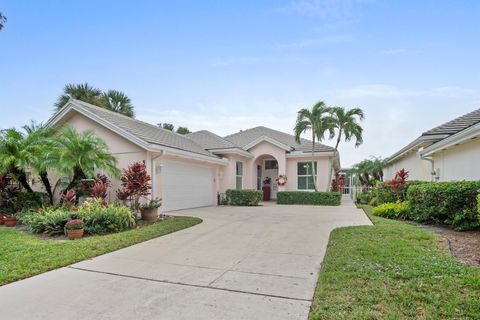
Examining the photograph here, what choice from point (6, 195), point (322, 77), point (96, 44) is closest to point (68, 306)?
point (6, 195)

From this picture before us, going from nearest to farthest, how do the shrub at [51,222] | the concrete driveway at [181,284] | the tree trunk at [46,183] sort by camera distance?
1. the concrete driveway at [181,284]
2. the shrub at [51,222]
3. the tree trunk at [46,183]

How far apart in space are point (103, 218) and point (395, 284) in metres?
7.77

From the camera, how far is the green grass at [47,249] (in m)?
5.09

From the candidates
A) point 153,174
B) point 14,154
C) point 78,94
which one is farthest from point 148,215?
point 78,94

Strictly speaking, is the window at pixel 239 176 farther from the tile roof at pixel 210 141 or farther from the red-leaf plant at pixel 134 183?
the red-leaf plant at pixel 134 183

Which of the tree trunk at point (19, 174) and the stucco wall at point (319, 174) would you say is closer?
the tree trunk at point (19, 174)

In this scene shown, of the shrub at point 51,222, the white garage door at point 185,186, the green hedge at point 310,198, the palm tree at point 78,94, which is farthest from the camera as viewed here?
the palm tree at point 78,94

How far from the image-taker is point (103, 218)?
8602 mm

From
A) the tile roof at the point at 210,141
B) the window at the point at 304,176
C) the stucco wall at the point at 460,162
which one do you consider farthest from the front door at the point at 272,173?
the stucco wall at the point at 460,162

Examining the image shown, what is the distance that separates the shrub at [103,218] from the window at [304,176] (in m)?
13.6

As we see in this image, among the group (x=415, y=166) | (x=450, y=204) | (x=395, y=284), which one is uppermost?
(x=415, y=166)

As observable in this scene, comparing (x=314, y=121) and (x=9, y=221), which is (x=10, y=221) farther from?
(x=314, y=121)

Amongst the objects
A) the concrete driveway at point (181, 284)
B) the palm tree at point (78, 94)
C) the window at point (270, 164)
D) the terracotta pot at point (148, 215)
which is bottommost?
the concrete driveway at point (181, 284)

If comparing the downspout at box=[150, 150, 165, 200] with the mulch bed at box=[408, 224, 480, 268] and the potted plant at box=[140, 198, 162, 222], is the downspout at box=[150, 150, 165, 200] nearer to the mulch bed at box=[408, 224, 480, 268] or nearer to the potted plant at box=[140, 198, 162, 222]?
the potted plant at box=[140, 198, 162, 222]
